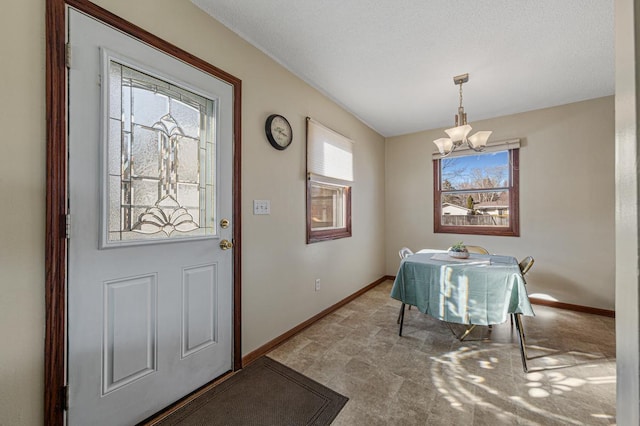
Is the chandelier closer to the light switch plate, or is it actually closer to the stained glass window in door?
the light switch plate

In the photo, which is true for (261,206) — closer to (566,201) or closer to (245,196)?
(245,196)

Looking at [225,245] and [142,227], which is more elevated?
[142,227]

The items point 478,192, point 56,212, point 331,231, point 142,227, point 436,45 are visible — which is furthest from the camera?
point 478,192

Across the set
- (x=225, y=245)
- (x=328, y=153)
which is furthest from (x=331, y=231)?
(x=225, y=245)

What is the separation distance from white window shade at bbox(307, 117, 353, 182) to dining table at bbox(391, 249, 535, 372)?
4.44 ft

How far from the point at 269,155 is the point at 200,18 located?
105cm

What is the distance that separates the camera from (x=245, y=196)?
6.77 ft

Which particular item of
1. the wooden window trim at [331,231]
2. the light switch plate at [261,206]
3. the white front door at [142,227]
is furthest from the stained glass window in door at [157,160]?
the wooden window trim at [331,231]

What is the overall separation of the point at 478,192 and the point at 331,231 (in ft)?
7.80

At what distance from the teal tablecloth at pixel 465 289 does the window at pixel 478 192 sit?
152 cm

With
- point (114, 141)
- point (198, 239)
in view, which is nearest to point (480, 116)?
point (198, 239)

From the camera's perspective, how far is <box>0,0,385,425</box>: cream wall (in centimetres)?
110

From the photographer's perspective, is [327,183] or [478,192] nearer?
[327,183]

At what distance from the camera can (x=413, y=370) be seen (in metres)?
2.00
